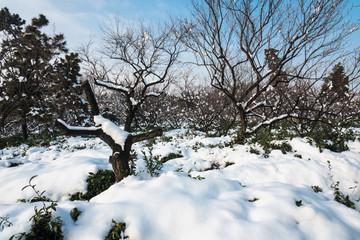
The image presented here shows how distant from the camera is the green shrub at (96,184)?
3371mm

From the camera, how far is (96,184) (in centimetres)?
353

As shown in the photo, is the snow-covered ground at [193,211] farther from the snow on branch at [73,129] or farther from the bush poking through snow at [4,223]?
the snow on branch at [73,129]

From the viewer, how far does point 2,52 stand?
1112cm

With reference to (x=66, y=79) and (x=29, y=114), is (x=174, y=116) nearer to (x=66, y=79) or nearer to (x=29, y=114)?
(x=66, y=79)

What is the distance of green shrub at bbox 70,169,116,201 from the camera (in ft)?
11.1

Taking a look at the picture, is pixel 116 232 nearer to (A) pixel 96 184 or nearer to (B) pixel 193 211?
(B) pixel 193 211

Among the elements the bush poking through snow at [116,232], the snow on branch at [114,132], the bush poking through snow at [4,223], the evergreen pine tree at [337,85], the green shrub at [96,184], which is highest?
the evergreen pine tree at [337,85]

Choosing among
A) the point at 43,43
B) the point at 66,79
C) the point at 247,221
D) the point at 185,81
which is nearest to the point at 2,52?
the point at 43,43

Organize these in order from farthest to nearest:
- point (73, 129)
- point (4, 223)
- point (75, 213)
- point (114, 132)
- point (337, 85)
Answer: point (337, 85) < point (114, 132) < point (73, 129) < point (75, 213) < point (4, 223)

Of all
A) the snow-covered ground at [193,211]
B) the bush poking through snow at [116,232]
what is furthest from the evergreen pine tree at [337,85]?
the bush poking through snow at [116,232]

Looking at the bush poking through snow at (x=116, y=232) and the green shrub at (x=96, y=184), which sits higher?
the bush poking through snow at (x=116, y=232)

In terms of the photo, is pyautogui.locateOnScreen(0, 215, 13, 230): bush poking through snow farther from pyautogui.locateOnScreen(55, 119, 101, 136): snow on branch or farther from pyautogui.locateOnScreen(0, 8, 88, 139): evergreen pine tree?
pyautogui.locateOnScreen(0, 8, 88, 139): evergreen pine tree

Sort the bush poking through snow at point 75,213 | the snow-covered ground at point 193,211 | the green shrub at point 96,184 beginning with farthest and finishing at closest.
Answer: the green shrub at point 96,184
the bush poking through snow at point 75,213
the snow-covered ground at point 193,211

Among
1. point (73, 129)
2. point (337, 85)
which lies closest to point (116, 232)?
point (73, 129)
